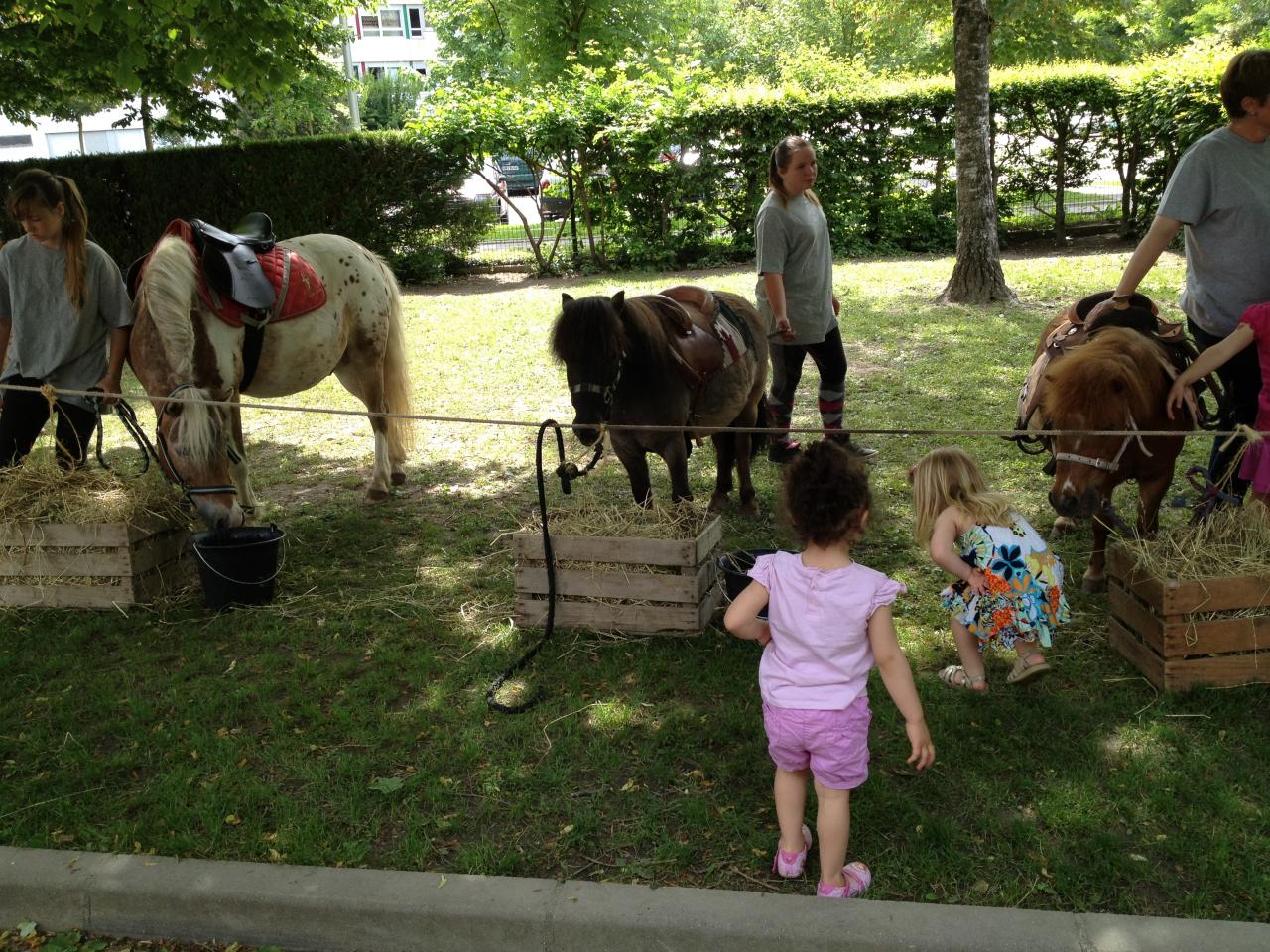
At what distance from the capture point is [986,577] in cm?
364

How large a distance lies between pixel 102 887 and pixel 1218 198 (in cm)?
495

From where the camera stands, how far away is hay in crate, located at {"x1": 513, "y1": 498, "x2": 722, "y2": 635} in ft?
14.5

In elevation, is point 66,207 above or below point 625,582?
above

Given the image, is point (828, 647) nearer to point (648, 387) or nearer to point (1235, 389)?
point (648, 387)

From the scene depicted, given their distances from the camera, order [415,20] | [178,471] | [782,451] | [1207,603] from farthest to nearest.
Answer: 1. [415,20]
2. [782,451]
3. [178,471]
4. [1207,603]

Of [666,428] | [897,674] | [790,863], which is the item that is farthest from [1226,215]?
[790,863]

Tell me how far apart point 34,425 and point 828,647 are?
489cm

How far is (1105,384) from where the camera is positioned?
393cm

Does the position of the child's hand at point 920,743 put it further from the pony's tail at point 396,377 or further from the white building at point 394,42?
the white building at point 394,42

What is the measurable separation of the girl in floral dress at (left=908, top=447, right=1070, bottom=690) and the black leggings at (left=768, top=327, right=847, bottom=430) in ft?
8.75

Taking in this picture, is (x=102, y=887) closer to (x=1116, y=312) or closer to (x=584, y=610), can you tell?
(x=584, y=610)

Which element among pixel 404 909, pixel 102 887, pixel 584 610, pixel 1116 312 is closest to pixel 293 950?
pixel 404 909

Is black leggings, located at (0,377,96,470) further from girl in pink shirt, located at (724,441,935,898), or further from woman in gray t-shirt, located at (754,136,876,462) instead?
girl in pink shirt, located at (724,441,935,898)

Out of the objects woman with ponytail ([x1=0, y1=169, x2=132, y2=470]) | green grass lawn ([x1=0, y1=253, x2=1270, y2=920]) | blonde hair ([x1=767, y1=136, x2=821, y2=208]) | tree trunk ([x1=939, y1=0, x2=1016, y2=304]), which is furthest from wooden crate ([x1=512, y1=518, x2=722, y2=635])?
tree trunk ([x1=939, y1=0, x2=1016, y2=304])
